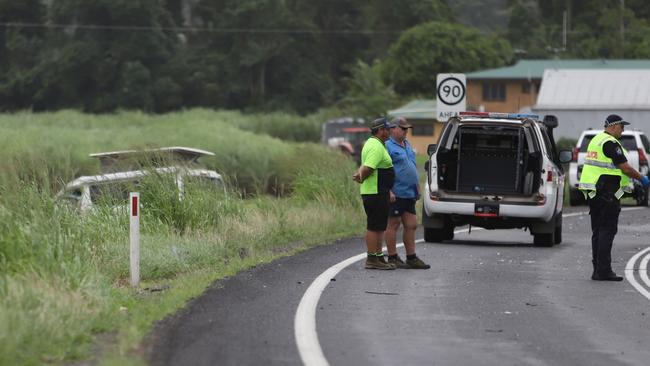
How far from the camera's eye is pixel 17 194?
569 inches

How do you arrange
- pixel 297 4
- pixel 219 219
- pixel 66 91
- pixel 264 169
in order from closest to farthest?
pixel 219 219
pixel 264 169
pixel 66 91
pixel 297 4

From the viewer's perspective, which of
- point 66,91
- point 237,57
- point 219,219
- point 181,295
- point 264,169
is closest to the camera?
point 181,295

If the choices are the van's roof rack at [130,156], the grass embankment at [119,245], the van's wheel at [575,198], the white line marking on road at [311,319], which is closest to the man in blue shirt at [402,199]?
the white line marking on road at [311,319]

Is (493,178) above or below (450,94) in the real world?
below

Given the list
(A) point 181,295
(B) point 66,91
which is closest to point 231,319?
(A) point 181,295

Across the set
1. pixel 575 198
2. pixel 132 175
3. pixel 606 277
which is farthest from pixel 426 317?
pixel 575 198

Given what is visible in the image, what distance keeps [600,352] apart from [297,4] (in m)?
95.2

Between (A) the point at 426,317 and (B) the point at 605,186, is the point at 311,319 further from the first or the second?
(B) the point at 605,186

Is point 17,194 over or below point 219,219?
over

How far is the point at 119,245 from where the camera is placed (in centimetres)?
1712

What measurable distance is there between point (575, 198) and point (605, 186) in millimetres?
18416

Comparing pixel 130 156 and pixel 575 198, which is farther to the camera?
pixel 575 198

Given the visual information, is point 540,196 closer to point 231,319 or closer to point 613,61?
point 231,319

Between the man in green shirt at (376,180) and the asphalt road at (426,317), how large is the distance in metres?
0.44
